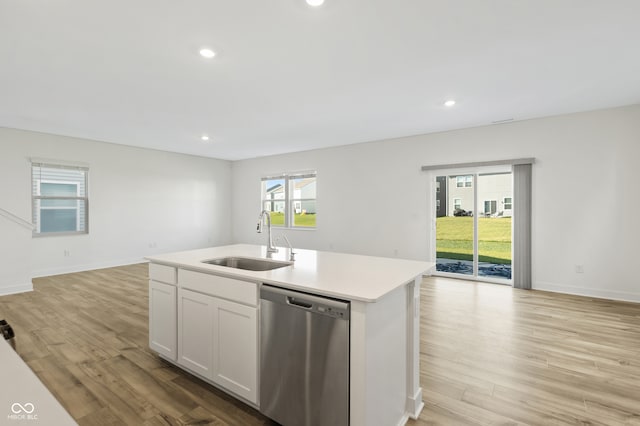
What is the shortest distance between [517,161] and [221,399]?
511 cm

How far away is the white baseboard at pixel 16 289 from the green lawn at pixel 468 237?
22.3 ft

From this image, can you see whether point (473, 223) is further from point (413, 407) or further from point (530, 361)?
point (413, 407)

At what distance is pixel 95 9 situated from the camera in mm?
2129

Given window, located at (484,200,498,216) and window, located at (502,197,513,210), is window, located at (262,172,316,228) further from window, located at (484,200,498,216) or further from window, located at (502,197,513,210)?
window, located at (502,197,513,210)

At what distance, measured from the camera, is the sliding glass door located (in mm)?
5234

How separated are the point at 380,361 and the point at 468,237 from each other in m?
4.72

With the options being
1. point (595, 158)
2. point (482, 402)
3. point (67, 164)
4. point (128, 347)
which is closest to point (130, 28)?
point (128, 347)

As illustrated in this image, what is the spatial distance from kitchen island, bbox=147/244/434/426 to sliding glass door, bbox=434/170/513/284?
3748 millimetres

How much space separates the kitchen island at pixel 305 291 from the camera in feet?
4.73

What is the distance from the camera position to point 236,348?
192 centimetres

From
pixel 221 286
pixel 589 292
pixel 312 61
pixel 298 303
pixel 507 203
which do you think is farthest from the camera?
pixel 507 203

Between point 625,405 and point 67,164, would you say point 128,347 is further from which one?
point 67,164

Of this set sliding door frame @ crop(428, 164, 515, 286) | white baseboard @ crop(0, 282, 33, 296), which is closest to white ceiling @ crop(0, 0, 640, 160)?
sliding door frame @ crop(428, 164, 515, 286)

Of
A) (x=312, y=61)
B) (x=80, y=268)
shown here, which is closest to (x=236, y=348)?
(x=312, y=61)
